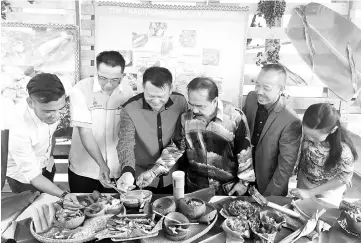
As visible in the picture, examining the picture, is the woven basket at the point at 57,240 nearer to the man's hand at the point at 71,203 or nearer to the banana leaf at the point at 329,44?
the man's hand at the point at 71,203

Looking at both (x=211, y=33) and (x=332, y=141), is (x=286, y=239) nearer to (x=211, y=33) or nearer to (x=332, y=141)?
(x=332, y=141)

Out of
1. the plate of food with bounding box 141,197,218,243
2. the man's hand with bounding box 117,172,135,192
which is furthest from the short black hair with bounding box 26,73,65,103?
the plate of food with bounding box 141,197,218,243

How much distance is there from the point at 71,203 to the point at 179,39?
2.00 m

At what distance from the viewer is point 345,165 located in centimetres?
242

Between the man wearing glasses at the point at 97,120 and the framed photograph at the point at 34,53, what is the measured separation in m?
0.66

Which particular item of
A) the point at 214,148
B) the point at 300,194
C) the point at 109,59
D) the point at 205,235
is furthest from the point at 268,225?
the point at 109,59

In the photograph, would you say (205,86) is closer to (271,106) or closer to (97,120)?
(271,106)

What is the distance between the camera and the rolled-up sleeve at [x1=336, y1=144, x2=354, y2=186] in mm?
2404

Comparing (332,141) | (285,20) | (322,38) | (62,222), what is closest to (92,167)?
(62,222)

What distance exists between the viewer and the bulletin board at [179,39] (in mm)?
→ 3309

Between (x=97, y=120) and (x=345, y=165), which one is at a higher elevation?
(x=97, y=120)

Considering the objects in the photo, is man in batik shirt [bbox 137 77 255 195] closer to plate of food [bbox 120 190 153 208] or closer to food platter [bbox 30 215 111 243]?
plate of food [bbox 120 190 153 208]

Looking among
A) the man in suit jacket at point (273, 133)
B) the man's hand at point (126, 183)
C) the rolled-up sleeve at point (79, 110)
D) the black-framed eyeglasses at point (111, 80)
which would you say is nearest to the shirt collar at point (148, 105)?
the black-framed eyeglasses at point (111, 80)

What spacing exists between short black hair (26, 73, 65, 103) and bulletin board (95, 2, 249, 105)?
1.33m
